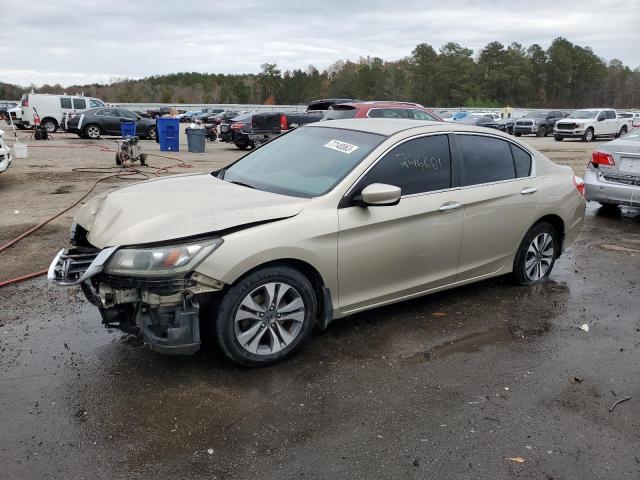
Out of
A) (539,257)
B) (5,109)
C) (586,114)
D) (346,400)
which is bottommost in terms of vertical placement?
(346,400)

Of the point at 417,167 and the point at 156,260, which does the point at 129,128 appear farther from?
the point at 156,260

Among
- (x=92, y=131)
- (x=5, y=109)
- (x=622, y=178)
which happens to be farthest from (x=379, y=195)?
(x=5, y=109)

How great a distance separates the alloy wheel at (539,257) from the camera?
558cm

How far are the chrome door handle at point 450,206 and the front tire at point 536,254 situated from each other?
1.12m

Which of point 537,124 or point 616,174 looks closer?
point 616,174

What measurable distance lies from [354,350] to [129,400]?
5.31ft

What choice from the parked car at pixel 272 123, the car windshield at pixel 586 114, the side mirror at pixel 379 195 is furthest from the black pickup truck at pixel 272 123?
the car windshield at pixel 586 114

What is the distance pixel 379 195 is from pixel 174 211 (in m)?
1.40

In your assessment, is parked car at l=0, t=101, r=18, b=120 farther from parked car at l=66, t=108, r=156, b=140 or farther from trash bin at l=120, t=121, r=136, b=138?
trash bin at l=120, t=121, r=136, b=138

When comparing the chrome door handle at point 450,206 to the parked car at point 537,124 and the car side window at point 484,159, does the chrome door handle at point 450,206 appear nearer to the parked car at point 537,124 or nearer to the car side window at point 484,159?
the car side window at point 484,159

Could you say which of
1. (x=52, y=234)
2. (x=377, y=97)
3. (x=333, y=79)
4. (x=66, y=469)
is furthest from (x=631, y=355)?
(x=333, y=79)

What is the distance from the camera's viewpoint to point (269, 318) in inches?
149

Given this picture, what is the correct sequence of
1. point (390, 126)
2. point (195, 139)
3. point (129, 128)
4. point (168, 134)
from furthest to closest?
point (195, 139) → point (168, 134) → point (129, 128) → point (390, 126)

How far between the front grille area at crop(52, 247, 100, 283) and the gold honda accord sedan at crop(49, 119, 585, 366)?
1 cm
